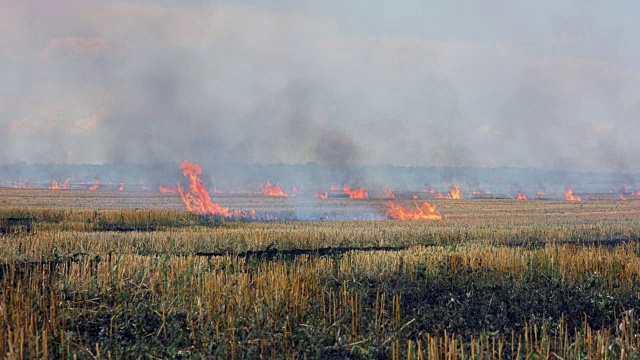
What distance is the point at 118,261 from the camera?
1722cm

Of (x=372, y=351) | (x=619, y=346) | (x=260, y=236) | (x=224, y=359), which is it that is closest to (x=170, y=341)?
(x=224, y=359)

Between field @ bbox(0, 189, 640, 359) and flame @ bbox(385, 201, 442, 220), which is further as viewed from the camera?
flame @ bbox(385, 201, 442, 220)

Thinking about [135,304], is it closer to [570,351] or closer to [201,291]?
[201,291]

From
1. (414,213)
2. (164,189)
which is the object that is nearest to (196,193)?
(414,213)

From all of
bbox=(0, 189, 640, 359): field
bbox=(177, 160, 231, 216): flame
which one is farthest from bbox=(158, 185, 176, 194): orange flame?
bbox=(0, 189, 640, 359): field

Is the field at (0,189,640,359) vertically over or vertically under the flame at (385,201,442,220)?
under

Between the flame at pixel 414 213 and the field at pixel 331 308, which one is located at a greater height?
the flame at pixel 414 213

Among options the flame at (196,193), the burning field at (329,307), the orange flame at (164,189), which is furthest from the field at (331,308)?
the orange flame at (164,189)

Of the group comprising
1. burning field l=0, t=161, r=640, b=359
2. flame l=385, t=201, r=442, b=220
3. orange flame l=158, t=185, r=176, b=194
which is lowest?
burning field l=0, t=161, r=640, b=359

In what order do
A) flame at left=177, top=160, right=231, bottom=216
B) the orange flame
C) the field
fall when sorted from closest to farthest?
the field, flame at left=177, top=160, right=231, bottom=216, the orange flame

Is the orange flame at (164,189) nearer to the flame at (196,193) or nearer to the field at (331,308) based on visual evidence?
the flame at (196,193)

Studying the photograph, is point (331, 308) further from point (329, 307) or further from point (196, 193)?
point (196, 193)

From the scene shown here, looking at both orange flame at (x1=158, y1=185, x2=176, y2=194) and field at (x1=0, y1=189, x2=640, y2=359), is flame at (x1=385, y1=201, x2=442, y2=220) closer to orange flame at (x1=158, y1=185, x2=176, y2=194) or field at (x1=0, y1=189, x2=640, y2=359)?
field at (x1=0, y1=189, x2=640, y2=359)

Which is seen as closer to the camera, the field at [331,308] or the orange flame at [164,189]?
the field at [331,308]
